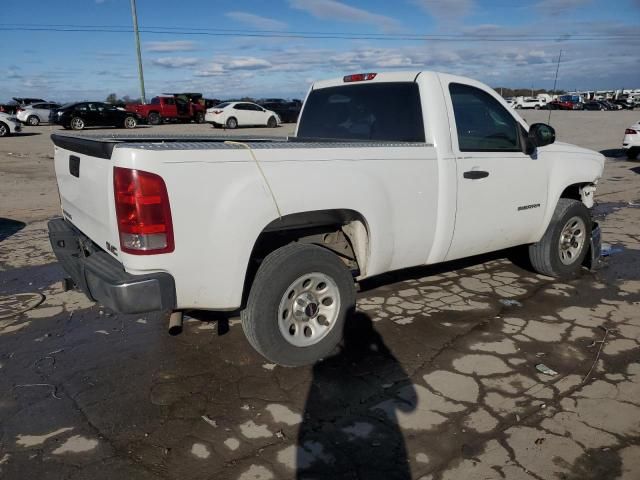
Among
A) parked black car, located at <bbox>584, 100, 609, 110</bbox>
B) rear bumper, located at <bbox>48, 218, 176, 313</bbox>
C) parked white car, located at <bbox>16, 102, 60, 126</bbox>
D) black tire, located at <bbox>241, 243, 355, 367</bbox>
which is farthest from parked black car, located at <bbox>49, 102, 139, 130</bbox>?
parked black car, located at <bbox>584, 100, 609, 110</bbox>

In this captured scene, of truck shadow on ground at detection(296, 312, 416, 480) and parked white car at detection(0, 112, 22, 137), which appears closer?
truck shadow on ground at detection(296, 312, 416, 480)

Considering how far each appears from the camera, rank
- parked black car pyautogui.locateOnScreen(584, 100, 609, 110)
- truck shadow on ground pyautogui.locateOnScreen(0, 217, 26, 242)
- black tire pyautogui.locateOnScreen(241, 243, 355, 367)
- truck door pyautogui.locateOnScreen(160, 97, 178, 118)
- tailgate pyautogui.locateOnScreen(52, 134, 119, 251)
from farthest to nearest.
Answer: parked black car pyautogui.locateOnScreen(584, 100, 609, 110) → truck door pyautogui.locateOnScreen(160, 97, 178, 118) → truck shadow on ground pyautogui.locateOnScreen(0, 217, 26, 242) → black tire pyautogui.locateOnScreen(241, 243, 355, 367) → tailgate pyautogui.locateOnScreen(52, 134, 119, 251)

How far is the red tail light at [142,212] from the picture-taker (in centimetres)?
271

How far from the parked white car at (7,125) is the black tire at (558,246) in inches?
973

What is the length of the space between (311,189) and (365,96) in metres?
1.72

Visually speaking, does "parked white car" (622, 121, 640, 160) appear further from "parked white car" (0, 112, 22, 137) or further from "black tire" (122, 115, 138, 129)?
"parked white car" (0, 112, 22, 137)

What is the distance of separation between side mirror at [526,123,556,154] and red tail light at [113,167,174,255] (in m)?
3.28

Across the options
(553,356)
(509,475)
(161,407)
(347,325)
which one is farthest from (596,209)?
(161,407)

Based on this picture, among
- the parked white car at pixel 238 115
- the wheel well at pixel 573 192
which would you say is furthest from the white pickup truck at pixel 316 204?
the parked white car at pixel 238 115

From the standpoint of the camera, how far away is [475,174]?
416 centimetres

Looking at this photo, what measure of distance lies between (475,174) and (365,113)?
3.68 ft

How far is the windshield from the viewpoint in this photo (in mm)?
4168

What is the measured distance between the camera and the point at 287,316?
3.50 meters

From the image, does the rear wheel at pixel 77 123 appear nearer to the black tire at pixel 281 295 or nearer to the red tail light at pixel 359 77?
the red tail light at pixel 359 77
